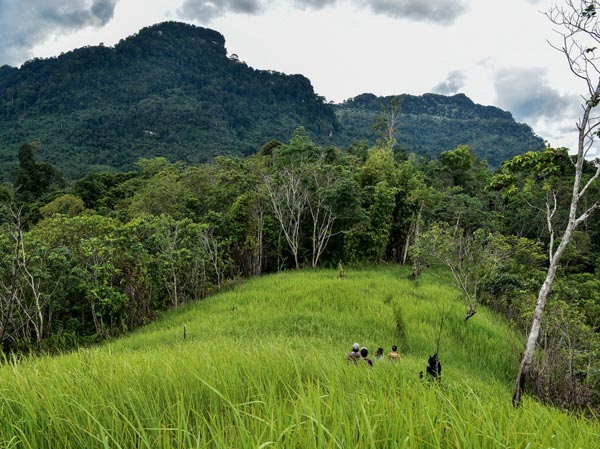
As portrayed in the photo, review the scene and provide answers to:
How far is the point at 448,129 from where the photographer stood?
16362 cm

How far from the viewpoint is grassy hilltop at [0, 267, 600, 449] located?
3.80 feet

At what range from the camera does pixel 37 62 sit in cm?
13775

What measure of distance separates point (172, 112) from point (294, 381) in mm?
112845

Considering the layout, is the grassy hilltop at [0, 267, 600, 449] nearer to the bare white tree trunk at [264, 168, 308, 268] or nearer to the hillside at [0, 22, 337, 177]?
the bare white tree trunk at [264, 168, 308, 268]

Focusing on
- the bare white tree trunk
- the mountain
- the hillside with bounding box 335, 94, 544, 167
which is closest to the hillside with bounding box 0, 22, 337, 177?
the mountain

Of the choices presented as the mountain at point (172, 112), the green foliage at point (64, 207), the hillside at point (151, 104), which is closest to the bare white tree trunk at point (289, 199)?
the green foliage at point (64, 207)

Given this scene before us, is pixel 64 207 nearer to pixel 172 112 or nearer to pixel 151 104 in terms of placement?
pixel 172 112

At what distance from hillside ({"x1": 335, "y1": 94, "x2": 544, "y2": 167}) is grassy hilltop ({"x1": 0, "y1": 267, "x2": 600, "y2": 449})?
361ft

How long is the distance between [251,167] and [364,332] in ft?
53.0

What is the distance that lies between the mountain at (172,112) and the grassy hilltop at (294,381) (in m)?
63.6

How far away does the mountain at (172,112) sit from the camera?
8600 centimetres

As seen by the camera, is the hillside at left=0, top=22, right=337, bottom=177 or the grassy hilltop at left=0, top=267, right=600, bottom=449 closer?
the grassy hilltop at left=0, top=267, right=600, bottom=449

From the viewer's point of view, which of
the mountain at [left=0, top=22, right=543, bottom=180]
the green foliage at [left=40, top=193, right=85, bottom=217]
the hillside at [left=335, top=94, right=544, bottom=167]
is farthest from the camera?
the hillside at [left=335, top=94, right=544, bottom=167]

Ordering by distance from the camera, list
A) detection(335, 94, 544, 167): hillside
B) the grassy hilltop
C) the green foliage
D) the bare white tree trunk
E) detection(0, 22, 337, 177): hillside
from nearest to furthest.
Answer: the grassy hilltop → the bare white tree trunk → the green foliage → detection(0, 22, 337, 177): hillside → detection(335, 94, 544, 167): hillside
